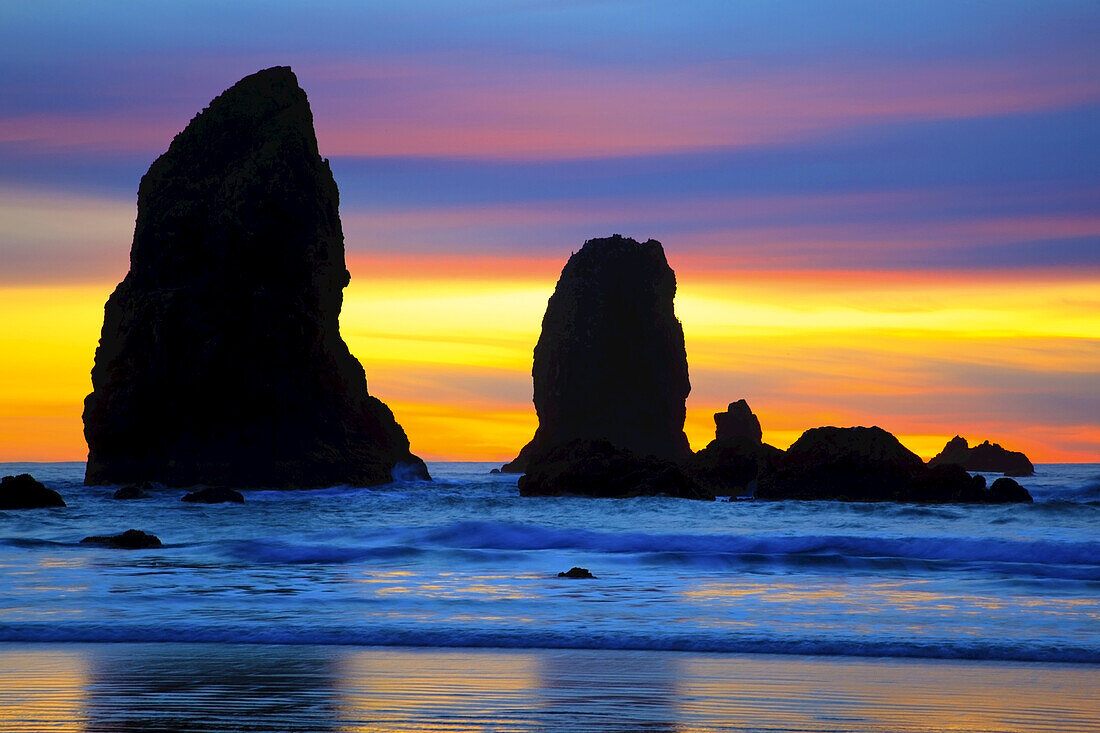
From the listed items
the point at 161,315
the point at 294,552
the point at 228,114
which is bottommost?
the point at 294,552

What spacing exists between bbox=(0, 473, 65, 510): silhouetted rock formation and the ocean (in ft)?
18.6

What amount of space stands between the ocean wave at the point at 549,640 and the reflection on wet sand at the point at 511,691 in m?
0.33

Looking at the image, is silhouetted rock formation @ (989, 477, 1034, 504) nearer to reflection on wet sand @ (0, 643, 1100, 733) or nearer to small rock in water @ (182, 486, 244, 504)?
small rock in water @ (182, 486, 244, 504)

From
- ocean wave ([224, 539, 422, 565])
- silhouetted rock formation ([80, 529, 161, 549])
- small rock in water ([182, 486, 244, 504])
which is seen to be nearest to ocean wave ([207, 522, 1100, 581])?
ocean wave ([224, 539, 422, 565])

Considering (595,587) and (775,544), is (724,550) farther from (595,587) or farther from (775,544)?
(595,587)

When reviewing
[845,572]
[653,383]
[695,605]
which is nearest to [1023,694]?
[695,605]

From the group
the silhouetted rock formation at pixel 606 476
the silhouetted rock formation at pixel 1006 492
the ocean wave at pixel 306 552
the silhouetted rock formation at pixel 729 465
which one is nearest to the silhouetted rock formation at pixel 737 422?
the silhouetted rock formation at pixel 729 465

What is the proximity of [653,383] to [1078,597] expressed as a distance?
101 meters

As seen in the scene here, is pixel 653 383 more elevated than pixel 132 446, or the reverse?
pixel 653 383

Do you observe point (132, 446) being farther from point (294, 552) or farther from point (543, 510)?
point (294, 552)

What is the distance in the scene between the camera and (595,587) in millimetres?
16656

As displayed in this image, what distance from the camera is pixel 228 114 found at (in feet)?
232

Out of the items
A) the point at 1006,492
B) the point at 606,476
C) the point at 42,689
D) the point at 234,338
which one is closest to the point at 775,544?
the point at 42,689

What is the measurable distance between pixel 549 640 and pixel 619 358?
106 metres
